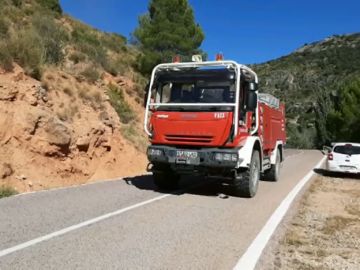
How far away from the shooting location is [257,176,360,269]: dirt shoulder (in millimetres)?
6016

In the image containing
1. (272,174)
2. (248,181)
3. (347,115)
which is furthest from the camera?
(347,115)

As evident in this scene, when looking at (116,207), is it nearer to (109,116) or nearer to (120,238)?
(120,238)

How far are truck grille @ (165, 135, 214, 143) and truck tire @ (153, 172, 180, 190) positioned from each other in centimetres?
124

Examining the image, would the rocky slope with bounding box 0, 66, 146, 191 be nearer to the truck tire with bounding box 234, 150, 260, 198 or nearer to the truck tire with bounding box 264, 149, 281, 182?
the truck tire with bounding box 264, 149, 281, 182

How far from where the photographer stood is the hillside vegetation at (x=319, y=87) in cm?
5072

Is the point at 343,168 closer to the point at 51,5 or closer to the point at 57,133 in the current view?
the point at 57,133

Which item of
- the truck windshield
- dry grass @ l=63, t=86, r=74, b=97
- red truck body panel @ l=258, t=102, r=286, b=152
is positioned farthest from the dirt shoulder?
dry grass @ l=63, t=86, r=74, b=97

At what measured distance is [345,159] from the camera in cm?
1895

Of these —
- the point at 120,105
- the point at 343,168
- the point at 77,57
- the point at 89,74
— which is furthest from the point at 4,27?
the point at 343,168

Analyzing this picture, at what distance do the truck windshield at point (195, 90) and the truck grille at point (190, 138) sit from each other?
664 millimetres

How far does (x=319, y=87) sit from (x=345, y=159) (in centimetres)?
5100

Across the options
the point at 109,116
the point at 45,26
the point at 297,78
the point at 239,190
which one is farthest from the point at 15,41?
the point at 297,78

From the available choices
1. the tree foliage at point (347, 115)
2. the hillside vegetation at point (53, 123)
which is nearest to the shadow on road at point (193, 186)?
the hillside vegetation at point (53, 123)

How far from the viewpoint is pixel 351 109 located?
49062 mm
